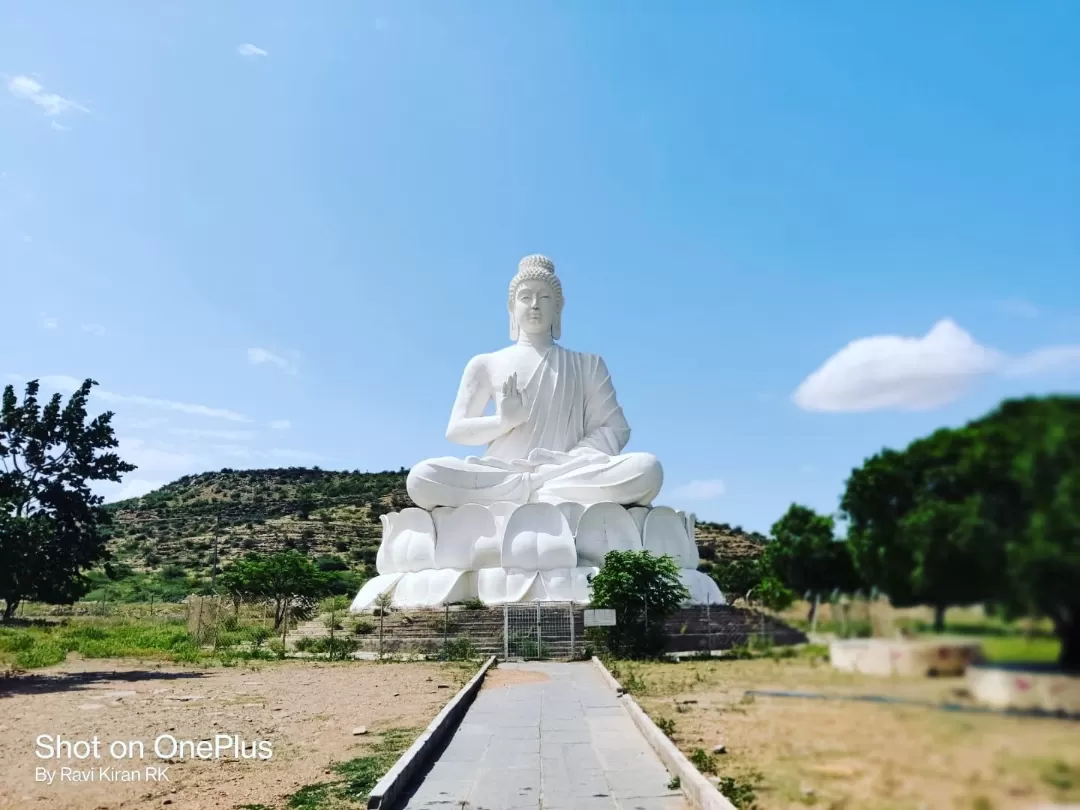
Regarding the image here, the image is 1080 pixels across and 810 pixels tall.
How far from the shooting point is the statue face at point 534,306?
21.9 meters

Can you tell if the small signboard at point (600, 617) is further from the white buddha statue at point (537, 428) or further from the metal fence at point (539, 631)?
the white buddha statue at point (537, 428)

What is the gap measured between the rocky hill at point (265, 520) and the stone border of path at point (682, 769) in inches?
1130

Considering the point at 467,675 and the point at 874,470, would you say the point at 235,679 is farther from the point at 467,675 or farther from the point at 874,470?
the point at 874,470

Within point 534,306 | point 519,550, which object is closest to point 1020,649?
point 519,550

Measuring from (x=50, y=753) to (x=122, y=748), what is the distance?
566mm

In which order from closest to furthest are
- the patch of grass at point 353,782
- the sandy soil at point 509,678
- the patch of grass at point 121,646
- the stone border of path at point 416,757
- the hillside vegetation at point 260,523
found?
the stone border of path at point 416,757 < the patch of grass at point 353,782 < the sandy soil at point 509,678 < the patch of grass at point 121,646 < the hillside vegetation at point 260,523

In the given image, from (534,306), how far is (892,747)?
803 inches

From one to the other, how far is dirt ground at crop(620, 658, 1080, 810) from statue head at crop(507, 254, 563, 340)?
19.2 meters

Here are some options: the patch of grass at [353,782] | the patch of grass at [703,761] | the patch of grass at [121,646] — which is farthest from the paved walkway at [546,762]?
the patch of grass at [121,646]

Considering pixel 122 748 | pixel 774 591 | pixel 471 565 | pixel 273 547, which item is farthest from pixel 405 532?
pixel 273 547

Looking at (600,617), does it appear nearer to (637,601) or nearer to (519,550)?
(637,601)

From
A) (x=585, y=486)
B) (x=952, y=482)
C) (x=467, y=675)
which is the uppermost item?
(x=585, y=486)

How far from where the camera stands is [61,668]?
45.2ft

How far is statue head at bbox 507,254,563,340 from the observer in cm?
2197
